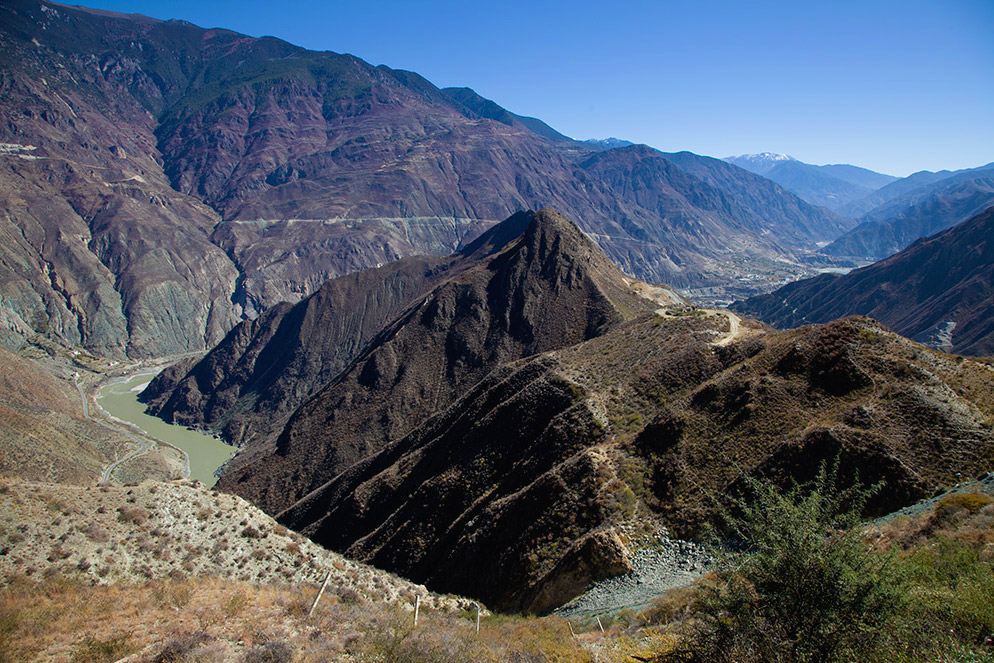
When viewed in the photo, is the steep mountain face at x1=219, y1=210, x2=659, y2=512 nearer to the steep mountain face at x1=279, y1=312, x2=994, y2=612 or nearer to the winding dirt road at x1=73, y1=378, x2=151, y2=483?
the winding dirt road at x1=73, y1=378, x2=151, y2=483

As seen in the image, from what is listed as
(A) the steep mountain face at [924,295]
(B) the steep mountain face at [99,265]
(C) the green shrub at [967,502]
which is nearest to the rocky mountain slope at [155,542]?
(C) the green shrub at [967,502]

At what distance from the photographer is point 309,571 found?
1886 centimetres

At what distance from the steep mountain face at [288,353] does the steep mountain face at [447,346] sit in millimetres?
31179

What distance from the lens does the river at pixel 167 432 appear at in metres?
77.1

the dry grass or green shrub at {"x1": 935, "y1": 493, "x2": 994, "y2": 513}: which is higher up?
green shrub at {"x1": 935, "y1": 493, "x2": 994, "y2": 513}

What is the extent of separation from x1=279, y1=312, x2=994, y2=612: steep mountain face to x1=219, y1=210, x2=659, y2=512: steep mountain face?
20556 mm

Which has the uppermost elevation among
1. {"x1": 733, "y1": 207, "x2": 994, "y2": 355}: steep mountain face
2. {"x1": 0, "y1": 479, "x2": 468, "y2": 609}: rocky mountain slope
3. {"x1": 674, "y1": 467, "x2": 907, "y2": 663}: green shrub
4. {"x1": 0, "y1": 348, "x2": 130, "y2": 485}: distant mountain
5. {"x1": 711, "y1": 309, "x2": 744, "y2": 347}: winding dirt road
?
{"x1": 733, "y1": 207, "x2": 994, "y2": 355}: steep mountain face

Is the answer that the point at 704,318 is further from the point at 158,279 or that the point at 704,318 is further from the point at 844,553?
the point at 158,279

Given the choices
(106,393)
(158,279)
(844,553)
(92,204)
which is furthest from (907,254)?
(92,204)

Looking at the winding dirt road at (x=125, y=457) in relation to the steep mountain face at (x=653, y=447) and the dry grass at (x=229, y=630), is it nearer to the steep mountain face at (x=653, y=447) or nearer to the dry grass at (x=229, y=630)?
the steep mountain face at (x=653, y=447)

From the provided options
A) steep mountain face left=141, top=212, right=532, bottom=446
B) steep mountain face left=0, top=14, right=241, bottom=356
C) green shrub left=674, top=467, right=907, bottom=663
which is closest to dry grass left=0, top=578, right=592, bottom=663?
green shrub left=674, top=467, right=907, bottom=663

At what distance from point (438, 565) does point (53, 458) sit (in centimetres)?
4742

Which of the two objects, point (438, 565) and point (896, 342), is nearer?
point (896, 342)

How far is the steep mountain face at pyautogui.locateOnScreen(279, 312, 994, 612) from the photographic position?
57.7 ft
